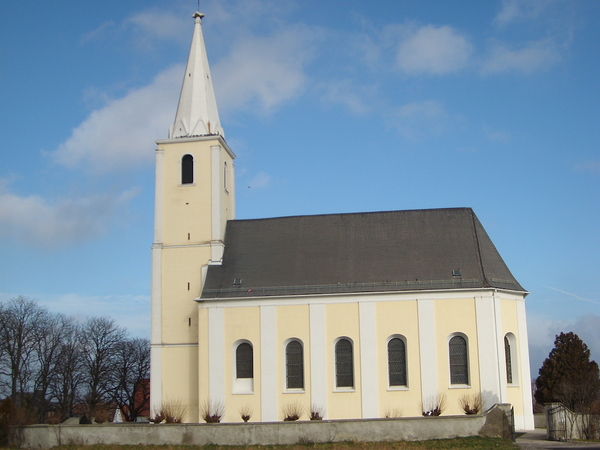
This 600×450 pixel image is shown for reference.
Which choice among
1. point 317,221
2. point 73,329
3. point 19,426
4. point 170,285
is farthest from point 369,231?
point 73,329

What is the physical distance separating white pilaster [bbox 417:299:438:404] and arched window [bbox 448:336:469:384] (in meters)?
0.93

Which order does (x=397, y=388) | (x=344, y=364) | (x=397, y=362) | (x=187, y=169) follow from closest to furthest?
(x=397, y=388), (x=397, y=362), (x=344, y=364), (x=187, y=169)

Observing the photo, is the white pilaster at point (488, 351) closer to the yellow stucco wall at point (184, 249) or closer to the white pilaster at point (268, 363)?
the white pilaster at point (268, 363)

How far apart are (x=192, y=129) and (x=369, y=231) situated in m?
12.1

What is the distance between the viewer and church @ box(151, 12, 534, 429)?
1452 inches

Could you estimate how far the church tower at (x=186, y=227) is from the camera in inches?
1556

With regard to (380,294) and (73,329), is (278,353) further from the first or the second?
(73,329)

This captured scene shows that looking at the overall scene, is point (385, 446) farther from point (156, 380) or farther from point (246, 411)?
point (156, 380)

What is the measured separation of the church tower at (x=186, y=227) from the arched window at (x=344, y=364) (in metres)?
7.64

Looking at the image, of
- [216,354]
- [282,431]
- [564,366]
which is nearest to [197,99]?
[216,354]

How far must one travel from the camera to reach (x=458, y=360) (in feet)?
121

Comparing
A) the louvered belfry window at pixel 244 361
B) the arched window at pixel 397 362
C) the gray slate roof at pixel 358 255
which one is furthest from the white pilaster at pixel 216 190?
the arched window at pixel 397 362

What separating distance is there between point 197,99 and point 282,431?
22532 mm

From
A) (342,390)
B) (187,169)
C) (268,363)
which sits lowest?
(342,390)
